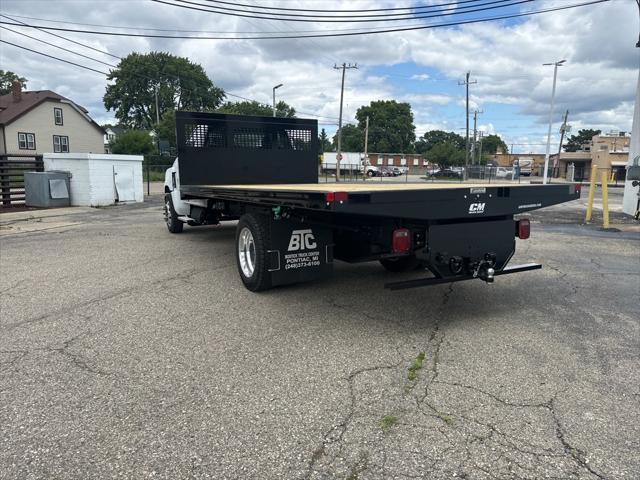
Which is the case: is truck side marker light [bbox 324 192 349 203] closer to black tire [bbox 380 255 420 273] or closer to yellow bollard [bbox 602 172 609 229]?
black tire [bbox 380 255 420 273]

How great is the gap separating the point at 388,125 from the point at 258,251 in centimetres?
10900

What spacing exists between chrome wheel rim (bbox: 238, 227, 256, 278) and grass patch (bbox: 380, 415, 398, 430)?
122 inches

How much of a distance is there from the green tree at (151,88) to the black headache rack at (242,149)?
2995 inches

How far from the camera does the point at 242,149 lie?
8594 millimetres

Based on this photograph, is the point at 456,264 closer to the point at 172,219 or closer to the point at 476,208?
the point at 476,208

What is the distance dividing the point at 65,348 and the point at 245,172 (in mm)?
5073

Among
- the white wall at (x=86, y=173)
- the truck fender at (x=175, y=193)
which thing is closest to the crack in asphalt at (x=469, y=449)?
the truck fender at (x=175, y=193)

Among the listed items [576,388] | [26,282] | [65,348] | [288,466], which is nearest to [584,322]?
[576,388]

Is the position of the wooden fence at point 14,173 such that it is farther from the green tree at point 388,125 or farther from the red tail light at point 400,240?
the green tree at point 388,125

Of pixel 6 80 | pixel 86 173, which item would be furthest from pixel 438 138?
pixel 86 173

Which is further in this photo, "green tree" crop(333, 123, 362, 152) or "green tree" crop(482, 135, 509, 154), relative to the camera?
"green tree" crop(482, 135, 509, 154)

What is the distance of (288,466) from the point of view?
256cm

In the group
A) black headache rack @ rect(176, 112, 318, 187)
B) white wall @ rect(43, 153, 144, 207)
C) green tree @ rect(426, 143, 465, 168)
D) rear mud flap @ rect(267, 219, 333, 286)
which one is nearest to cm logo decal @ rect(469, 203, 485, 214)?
rear mud flap @ rect(267, 219, 333, 286)

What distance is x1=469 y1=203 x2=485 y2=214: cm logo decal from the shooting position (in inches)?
179
